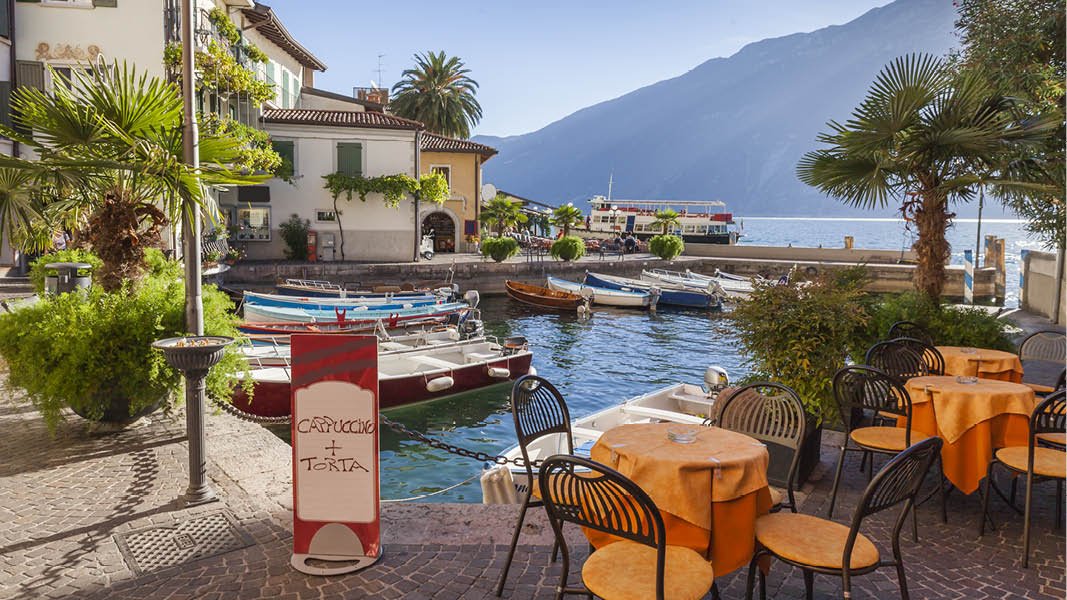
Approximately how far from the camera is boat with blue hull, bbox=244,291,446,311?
2084 cm

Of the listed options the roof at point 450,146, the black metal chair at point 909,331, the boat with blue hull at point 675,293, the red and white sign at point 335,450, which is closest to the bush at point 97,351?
the red and white sign at point 335,450

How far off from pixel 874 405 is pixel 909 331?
10.9ft

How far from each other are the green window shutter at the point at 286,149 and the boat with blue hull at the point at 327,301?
1174 centimetres

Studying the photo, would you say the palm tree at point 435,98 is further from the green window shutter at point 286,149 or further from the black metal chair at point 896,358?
the black metal chair at point 896,358

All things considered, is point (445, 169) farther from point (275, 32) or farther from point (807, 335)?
point (807, 335)

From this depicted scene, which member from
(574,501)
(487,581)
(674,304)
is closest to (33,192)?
(487,581)

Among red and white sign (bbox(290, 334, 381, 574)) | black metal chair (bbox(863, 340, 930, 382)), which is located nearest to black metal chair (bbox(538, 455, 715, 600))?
red and white sign (bbox(290, 334, 381, 574))

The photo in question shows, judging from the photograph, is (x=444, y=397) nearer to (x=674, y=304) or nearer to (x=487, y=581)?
(x=487, y=581)

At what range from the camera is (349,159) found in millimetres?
33188

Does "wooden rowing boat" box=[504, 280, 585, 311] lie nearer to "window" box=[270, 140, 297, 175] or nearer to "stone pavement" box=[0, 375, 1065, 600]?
"window" box=[270, 140, 297, 175]

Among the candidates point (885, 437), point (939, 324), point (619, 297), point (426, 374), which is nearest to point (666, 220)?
point (619, 297)

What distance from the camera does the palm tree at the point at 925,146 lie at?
8477 millimetres

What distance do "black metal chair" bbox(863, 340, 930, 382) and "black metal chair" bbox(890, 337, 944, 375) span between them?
30 mm

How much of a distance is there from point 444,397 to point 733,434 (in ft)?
37.2
